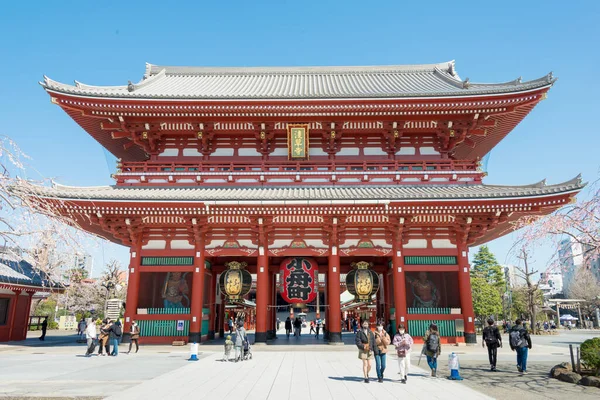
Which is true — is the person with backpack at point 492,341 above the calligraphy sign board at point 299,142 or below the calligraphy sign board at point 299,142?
below

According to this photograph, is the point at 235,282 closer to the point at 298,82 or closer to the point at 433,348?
the point at 433,348

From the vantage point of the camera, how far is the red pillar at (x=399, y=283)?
18086 millimetres

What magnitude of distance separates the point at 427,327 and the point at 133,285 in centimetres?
1400

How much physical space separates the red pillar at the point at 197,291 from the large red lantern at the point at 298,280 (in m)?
3.92

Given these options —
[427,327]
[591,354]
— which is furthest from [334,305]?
[591,354]

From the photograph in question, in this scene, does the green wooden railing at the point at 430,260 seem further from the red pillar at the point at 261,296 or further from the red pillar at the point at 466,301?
the red pillar at the point at 261,296

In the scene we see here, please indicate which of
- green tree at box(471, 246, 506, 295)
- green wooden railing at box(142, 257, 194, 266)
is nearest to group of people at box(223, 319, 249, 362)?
green wooden railing at box(142, 257, 194, 266)

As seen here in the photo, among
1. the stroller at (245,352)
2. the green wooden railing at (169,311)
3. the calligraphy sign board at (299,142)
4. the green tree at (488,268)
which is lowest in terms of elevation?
the stroller at (245,352)

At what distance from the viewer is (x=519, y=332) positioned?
11.9 m

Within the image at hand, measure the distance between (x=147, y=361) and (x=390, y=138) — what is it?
49.4 ft

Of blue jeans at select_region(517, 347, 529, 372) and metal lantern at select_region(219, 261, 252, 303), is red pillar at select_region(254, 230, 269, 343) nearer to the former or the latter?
metal lantern at select_region(219, 261, 252, 303)

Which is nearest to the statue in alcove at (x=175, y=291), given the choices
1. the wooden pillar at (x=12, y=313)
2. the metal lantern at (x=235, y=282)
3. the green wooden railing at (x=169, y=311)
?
Answer: the green wooden railing at (x=169, y=311)

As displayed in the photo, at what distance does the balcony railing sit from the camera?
19.6m

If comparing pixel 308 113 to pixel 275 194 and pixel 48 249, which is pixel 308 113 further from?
pixel 48 249
